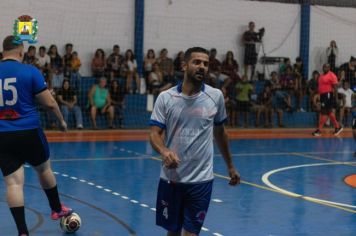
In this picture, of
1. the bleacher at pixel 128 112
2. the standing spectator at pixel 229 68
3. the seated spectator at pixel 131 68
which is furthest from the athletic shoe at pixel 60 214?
the standing spectator at pixel 229 68

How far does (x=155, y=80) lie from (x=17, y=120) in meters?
14.7

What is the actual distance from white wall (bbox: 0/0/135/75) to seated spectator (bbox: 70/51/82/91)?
114 centimetres

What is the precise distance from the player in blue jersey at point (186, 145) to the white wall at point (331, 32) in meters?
21.0

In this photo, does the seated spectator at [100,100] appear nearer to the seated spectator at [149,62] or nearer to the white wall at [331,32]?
the seated spectator at [149,62]

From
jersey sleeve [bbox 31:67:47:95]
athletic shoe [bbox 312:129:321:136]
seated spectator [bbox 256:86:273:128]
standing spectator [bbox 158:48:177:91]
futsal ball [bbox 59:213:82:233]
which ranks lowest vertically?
athletic shoe [bbox 312:129:321:136]

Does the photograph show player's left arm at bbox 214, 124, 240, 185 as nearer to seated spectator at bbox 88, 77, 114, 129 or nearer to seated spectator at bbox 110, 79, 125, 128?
seated spectator at bbox 88, 77, 114, 129

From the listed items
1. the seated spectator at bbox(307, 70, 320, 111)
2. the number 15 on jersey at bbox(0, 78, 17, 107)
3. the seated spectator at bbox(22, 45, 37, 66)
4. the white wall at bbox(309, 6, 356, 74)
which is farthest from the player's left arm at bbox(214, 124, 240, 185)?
the white wall at bbox(309, 6, 356, 74)

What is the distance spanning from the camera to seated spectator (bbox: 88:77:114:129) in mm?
19672

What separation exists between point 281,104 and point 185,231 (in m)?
18.0

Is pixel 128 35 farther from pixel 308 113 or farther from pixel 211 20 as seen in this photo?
pixel 308 113

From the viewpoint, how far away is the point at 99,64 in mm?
20906

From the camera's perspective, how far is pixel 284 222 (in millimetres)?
7879

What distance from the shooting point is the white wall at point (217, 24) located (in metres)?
22.9

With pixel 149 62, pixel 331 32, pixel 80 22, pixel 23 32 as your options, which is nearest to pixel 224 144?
pixel 23 32
